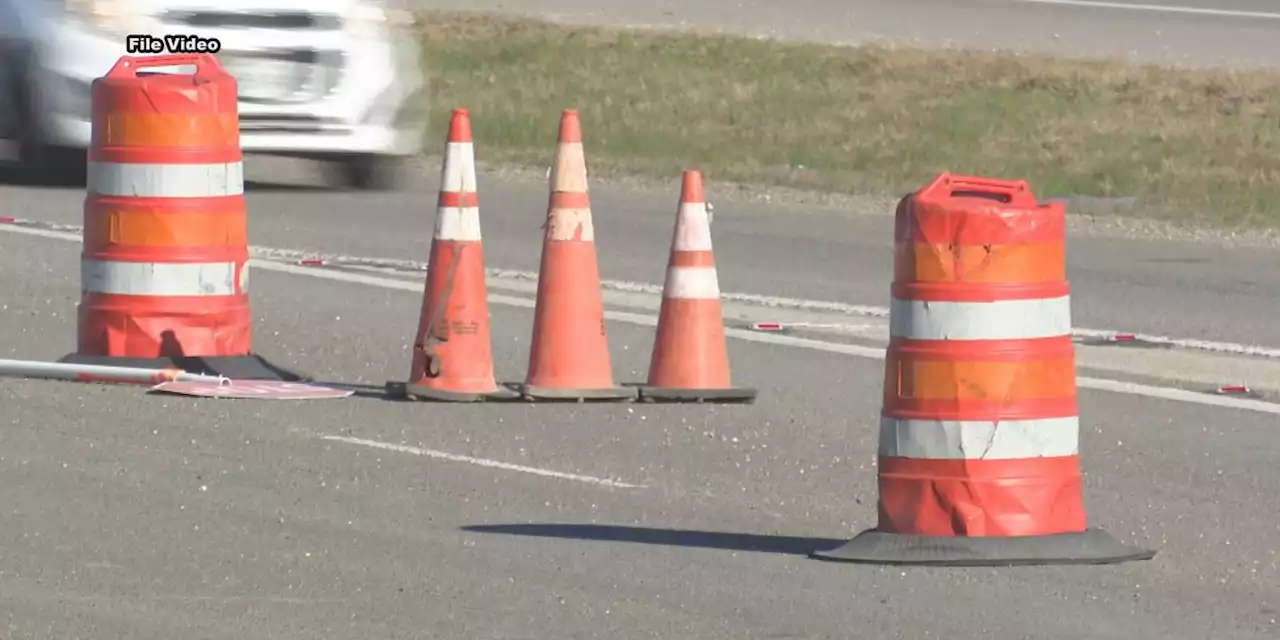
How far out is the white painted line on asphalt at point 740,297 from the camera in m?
12.4

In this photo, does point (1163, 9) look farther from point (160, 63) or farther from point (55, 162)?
point (160, 63)

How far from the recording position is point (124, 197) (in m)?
10.8

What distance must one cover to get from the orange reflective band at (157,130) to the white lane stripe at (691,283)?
1.77 m

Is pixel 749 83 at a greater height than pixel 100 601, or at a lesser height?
greater

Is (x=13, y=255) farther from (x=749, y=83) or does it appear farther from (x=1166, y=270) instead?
(x=749, y=83)

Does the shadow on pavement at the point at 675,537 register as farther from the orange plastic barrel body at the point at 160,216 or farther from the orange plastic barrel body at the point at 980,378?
the orange plastic barrel body at the point at 160,216

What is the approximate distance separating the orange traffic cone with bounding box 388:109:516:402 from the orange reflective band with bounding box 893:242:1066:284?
9.35ft

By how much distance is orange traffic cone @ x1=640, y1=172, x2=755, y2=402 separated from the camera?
34.3 feet

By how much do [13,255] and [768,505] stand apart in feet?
21.2

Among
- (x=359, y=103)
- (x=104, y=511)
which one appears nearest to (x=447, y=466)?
(x=104, y=511)

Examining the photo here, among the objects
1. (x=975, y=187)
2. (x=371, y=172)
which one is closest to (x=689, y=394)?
(x=975, y=187)

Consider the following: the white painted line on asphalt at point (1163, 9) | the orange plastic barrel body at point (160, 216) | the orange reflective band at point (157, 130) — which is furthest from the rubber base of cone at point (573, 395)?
the white painted line on asphalt at point (1163, 9)

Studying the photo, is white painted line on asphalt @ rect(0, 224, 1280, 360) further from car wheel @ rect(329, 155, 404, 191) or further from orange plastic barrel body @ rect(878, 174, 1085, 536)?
orange plastic barrel body @ rect(878, 174, 1085, 536)

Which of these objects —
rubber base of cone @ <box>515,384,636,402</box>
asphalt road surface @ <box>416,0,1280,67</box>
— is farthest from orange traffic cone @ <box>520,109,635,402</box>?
asphalt road surface @ <box>416,0,1280,67</box>
